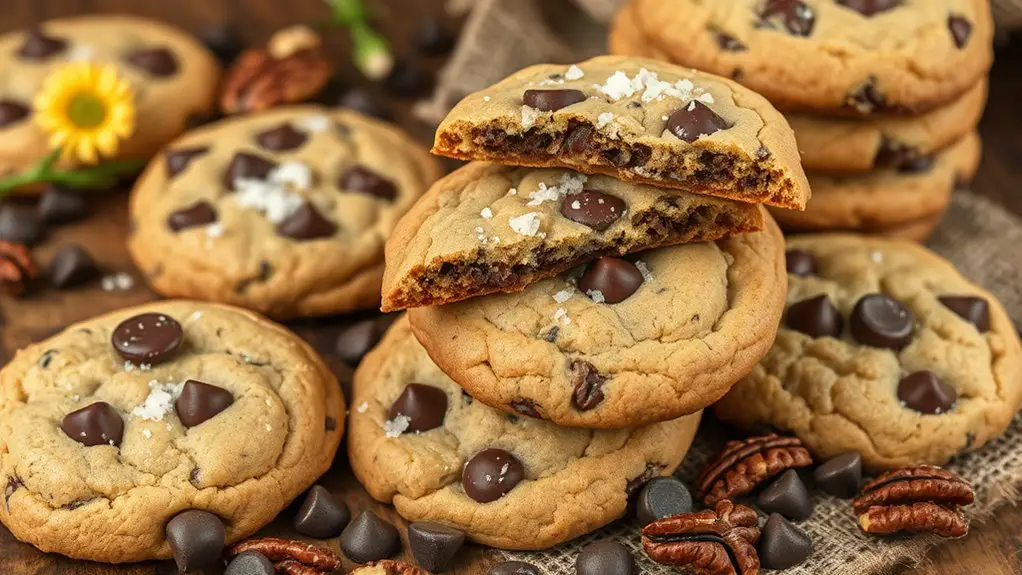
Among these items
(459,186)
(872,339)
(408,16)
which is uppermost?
(459,186)

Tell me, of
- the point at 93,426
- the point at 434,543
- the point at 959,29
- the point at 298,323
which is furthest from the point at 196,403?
the point at 959,29

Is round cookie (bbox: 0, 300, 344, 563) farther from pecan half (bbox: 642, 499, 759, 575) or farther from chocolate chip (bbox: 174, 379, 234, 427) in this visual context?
pecan half (bbox: 642, 499, 759, 575)

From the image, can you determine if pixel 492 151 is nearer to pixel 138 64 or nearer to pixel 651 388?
pixel 651 388

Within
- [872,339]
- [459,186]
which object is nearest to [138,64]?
[459,186]

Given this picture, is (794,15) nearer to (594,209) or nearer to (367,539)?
(594,209)

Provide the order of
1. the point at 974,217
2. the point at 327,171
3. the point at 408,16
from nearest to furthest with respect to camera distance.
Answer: the point at 327,171 → the point at 974,217 → the point at 408,16

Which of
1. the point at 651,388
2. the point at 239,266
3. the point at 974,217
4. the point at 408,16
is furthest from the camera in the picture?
the point at 408,16

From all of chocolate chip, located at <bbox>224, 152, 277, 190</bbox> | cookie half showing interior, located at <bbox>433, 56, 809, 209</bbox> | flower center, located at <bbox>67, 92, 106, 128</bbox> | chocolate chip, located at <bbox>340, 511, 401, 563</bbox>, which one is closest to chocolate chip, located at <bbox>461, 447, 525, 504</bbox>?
chocolate chip, located at <bbox>340, 511, 401, 563</bbox>
